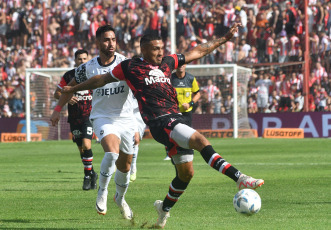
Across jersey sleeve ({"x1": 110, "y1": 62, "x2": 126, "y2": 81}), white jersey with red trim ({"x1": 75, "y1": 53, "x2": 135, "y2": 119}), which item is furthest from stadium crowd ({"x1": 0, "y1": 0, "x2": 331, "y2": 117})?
jersey sleeve ({"x1": 110, "y1": 62, "x2": 126, "y2": 81})

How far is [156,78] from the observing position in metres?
7.66

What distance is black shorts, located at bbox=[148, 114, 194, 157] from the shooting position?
721cm

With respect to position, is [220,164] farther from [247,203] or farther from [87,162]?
[87,162]

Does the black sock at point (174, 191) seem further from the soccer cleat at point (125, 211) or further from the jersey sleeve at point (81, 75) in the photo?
the jersey sleeve at point (81, 75)

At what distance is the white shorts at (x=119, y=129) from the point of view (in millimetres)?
8690

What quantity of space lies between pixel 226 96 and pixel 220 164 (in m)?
23.0

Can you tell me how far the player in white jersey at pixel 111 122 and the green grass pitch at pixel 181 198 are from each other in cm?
40

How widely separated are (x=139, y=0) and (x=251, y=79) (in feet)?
27.2

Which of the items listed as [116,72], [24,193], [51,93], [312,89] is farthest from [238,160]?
[51,93]

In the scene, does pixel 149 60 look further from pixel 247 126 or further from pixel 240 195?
pixel 247 126

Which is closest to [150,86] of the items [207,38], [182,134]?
[182,134]

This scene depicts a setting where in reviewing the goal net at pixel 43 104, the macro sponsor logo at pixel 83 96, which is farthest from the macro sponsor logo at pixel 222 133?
the macro sponsor logo at pixel 83 96

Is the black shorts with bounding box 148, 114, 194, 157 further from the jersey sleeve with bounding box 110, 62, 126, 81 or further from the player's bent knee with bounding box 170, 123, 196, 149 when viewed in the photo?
the jersey sleeve with bounding box 110, 62, 126, 81

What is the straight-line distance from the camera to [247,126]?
1139 inches
